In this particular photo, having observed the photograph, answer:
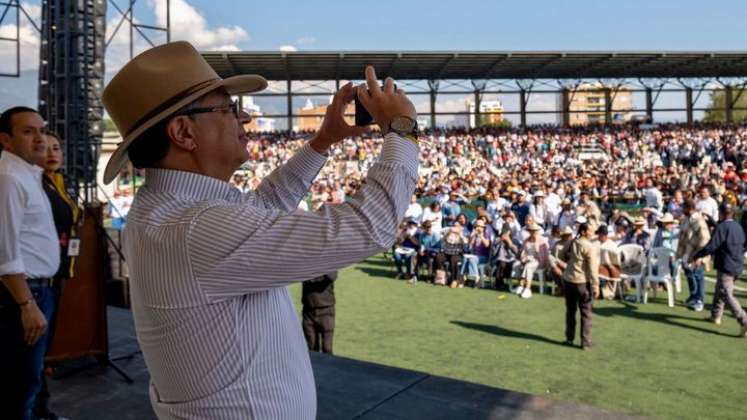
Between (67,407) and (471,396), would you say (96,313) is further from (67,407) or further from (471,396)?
(471,396)

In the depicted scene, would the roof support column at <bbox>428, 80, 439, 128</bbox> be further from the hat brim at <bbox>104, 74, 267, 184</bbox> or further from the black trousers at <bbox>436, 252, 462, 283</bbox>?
the hat brim at <bbox>104, 74, 267, 184</bbox>

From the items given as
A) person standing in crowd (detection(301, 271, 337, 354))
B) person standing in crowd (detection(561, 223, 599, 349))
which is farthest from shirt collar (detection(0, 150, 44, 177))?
person standing in crowd (detection(561, 223, 599, 349))

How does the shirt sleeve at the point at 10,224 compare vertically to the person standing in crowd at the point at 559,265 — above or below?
above

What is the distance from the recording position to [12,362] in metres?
2.84

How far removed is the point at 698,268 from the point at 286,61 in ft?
82.7

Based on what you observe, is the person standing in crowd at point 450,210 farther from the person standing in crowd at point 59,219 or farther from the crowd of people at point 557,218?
the person standing in crowd at point 59,219

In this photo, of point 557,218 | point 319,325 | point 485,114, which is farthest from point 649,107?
point 319,325

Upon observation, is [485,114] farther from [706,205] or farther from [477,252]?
[477,252]

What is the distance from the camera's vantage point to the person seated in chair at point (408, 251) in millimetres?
11773

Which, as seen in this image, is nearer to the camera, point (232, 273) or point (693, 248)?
point (232, 273)

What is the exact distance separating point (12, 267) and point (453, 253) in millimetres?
9132

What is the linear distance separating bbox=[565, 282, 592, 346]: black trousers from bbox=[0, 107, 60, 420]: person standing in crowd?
550cm

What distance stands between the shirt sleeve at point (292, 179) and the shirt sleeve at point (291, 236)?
1.98ft

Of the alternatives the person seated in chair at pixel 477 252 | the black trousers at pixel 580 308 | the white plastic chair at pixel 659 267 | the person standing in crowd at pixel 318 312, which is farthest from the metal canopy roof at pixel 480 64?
the person standing in crowd at pixel 318 312
